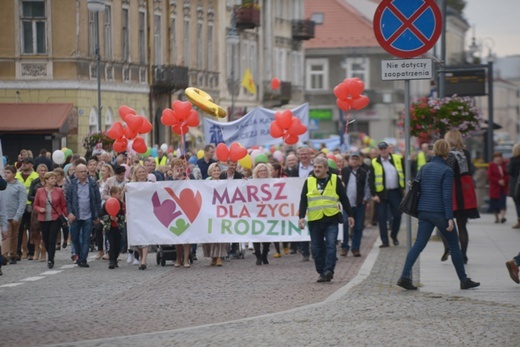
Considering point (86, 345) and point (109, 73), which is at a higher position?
point (109, 73)

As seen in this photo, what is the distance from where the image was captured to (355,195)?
2338 centimetres

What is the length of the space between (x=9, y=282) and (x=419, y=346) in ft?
28.5

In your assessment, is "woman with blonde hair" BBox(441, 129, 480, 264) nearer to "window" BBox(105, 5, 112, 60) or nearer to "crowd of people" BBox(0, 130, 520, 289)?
"crowd of people" BBox(0, 130, 520, 289)

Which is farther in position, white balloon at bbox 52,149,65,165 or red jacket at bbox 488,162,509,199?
red jacket at bbox 488,162,509,199

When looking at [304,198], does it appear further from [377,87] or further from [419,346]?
[377,87]

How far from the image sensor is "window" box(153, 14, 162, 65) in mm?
48844

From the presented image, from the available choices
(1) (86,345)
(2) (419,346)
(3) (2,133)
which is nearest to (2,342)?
(1) (86,345)

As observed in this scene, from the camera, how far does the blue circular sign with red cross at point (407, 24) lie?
15.1 m

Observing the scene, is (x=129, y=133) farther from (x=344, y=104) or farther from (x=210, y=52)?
(x=210, y=52)

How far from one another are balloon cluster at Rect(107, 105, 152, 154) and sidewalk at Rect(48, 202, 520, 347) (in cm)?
770

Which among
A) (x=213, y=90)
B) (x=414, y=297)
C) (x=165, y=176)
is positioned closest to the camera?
(x=414, y=297)

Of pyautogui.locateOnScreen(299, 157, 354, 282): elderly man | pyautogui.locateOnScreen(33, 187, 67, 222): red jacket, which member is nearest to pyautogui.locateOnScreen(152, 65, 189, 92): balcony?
pyautogui.locateOnScreen(33, 187, 67, 222): red jacket

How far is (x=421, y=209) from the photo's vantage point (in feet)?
51.4

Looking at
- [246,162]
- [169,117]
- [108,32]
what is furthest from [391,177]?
[108,32]
